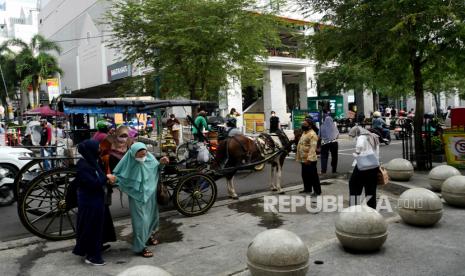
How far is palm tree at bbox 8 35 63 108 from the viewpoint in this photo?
4953 cm

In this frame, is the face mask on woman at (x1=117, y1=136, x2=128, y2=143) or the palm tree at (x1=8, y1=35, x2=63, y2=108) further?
the palm tree at (x1=8, y1=35, x2=63, y2=108)

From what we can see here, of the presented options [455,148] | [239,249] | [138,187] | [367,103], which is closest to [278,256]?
[239,249]

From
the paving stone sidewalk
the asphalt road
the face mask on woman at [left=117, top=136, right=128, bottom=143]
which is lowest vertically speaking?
the paving stone sidewalk

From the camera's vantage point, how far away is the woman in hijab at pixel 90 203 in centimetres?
573

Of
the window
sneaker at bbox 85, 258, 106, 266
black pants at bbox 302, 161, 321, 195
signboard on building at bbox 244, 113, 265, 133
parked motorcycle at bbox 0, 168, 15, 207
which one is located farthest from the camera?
signboard on building at bbox 244, 113, 265, 133

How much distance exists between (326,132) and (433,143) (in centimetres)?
382

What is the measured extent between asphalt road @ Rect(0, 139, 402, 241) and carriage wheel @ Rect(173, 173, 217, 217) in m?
1.31

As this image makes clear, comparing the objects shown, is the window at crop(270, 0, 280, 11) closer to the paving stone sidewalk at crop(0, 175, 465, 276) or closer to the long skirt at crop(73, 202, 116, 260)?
the paving stone sidewalk at crop(0, 175, 465, 276)

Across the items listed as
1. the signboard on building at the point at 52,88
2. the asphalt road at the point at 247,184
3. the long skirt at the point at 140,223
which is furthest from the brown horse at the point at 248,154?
the signboard on building at the point at 52,88

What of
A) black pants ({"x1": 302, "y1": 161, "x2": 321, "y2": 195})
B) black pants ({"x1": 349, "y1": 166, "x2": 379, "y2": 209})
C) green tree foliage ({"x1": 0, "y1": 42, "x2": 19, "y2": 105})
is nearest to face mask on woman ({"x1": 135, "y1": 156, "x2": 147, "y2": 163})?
black pants ({"x1": 349, "y1": 166, "x2": 379, "y2": 209})

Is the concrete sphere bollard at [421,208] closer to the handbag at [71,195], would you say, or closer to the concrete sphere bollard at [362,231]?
the concrete sphere bollard at [362,231]

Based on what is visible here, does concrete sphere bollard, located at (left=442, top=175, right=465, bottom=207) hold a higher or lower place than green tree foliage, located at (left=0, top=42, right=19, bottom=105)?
lower

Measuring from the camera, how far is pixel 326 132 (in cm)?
1265

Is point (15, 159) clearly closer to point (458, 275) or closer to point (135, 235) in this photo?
point (135, 235)
